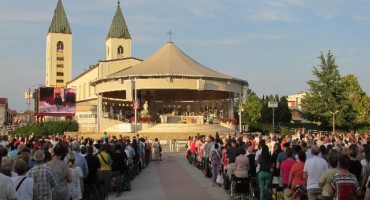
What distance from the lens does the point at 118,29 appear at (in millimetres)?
86312

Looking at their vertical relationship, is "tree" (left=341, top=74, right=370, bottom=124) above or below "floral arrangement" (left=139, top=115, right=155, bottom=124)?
above

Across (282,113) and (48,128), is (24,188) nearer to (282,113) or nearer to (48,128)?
(48,128)

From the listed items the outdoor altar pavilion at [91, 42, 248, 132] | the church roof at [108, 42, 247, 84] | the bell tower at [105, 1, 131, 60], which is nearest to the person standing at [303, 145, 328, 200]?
the outdoor altar pavilion at [91, 42, 248, 132]

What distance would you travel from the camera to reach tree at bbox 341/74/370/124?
189 ft

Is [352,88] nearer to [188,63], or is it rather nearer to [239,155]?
[188,63]

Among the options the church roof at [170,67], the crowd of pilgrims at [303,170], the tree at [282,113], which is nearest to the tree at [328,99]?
the tree at [282,113]

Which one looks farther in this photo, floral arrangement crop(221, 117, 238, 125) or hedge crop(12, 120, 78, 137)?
hedge crop(12, 120, 78, 137)

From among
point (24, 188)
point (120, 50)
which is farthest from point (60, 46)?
point (24, 188)

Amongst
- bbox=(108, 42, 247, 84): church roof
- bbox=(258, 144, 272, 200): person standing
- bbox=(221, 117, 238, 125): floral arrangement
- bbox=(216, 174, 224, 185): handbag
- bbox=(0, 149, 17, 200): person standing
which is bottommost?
bbox=(216, 174, 224, 185): handbag

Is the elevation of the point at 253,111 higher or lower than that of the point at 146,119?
higher

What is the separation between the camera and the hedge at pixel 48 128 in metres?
44.6

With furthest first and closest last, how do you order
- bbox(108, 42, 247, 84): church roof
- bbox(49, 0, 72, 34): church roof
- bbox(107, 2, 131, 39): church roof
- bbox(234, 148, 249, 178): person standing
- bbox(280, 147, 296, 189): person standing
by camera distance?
bbox(49, 0, 72, 34): church roof → bbox(107, 2, 131, 39): church roof → bbox(108, 42, 247, 84): church roof → bbox(234, 148, 249, 178): person standing → bbox(280, 147, 296, 189): person standing

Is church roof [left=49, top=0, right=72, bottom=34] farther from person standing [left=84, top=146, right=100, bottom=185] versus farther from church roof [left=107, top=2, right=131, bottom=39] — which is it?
person standing [left=84, top=146, right=100, bottom=185]

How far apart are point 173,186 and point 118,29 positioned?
7372 centimetres
